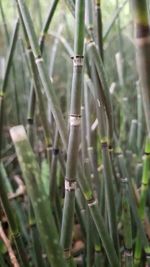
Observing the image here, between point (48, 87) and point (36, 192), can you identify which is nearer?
point (36, 192)

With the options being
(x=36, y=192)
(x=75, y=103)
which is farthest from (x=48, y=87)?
(x=36, y=192)

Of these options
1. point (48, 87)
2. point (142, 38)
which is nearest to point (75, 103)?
point (48, 87)

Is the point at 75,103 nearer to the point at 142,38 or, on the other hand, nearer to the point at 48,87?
the point at 48,87

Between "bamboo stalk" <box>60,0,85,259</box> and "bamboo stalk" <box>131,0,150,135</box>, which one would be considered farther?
"bamboo stalk" <box>60,0,85,259</box>

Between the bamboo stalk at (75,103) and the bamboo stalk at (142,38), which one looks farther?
the bamboo stalk at (75,103)

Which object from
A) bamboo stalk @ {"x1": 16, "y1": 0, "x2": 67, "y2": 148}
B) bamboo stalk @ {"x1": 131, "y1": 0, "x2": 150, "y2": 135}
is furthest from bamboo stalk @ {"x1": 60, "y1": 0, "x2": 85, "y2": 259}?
bamboo stalk @ {"x1": 131, "y1": 0, "x2": 150, "y2": 135}

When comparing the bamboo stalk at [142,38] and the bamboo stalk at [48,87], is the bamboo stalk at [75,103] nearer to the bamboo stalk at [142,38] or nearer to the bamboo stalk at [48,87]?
the bamboo stalk at [48,87]

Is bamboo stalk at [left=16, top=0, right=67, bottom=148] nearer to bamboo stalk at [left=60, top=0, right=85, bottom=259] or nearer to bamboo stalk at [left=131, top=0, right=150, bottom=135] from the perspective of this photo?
bamboo stalk at [left=60, top=0, right=85, bottom=259]

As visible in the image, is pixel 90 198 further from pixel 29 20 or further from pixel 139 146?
pixel 139 146

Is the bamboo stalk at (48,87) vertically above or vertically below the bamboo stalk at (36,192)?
above

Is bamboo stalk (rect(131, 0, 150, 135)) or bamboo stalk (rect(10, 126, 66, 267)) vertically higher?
bamboo stalk (rect(131, 0, 150, 135))

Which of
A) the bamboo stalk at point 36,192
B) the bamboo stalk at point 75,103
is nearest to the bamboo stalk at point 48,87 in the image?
the bamboo stalk at point 75,103

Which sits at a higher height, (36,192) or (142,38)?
(142,38)

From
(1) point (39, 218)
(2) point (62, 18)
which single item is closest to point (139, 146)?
(2) point (62, 18)
